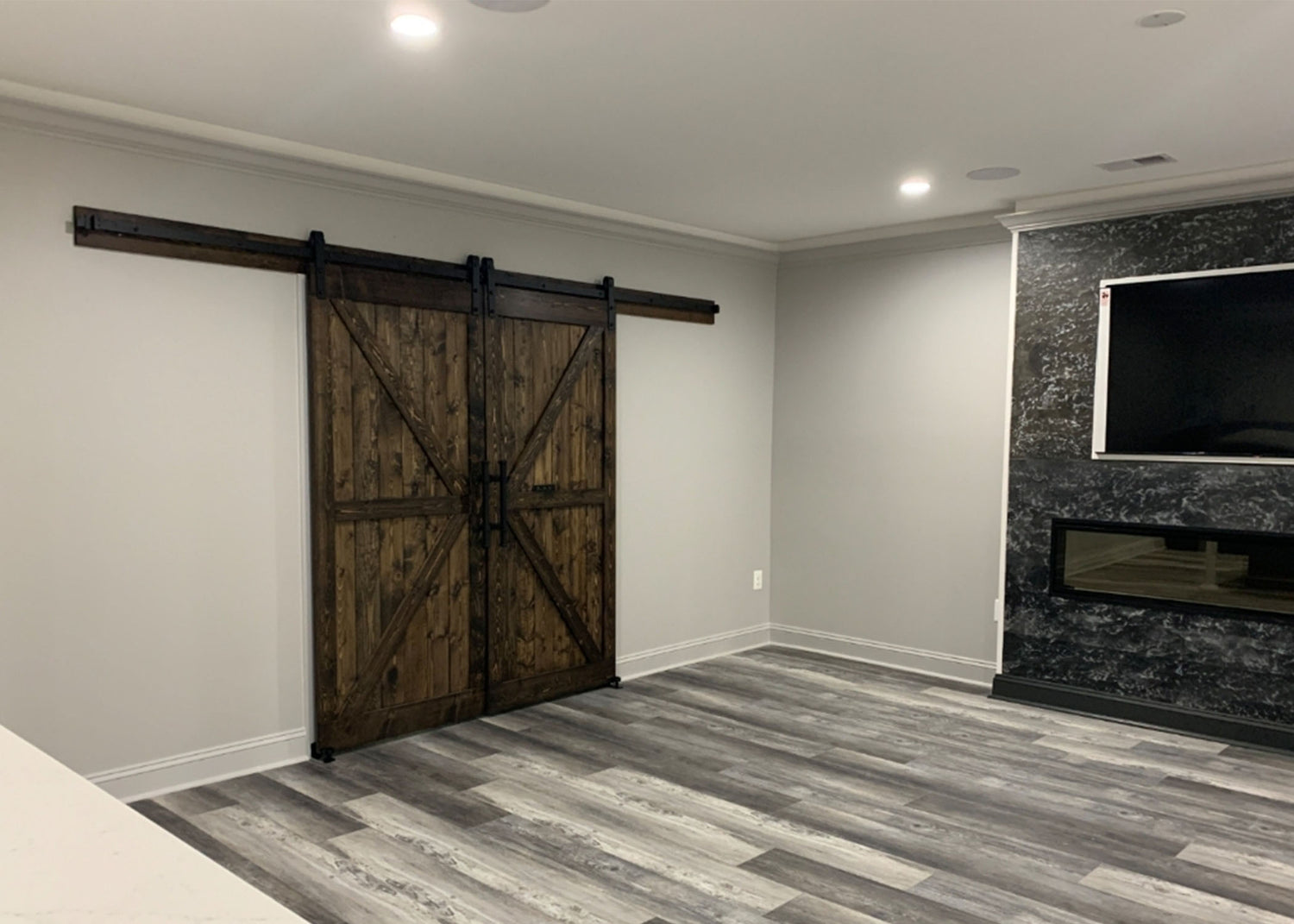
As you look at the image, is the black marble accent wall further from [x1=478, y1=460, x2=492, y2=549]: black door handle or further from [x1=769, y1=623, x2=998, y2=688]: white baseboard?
[x1=478, y1=460, x2=492, y2=549]: black door handle

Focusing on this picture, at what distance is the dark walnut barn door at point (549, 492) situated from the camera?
489 centimetres

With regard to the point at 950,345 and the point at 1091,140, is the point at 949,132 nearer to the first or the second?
the point at 1091,140

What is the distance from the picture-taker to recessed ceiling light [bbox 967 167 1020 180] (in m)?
4.34

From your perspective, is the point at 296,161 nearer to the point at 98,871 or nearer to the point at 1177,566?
the point at 98,871

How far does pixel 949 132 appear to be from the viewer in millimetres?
3795

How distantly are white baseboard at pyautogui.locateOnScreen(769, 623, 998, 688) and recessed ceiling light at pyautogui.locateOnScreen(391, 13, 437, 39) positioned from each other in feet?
13.7

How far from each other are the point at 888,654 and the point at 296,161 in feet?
13.6

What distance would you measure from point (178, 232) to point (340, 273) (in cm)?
67

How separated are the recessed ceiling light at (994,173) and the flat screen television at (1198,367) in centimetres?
79

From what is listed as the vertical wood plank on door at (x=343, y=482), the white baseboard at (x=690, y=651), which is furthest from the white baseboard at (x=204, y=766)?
the white baseboard at (x=690, y=651)

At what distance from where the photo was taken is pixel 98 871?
103 centimetres

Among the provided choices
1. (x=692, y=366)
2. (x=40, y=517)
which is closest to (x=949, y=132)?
(x=692, y=366)

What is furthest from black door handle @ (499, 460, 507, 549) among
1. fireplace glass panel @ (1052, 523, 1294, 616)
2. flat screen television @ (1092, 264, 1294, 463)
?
flat screen television @ (1092, 264, 1294, 463)

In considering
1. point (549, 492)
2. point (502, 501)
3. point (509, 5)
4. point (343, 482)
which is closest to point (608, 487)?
point (549, 492)
